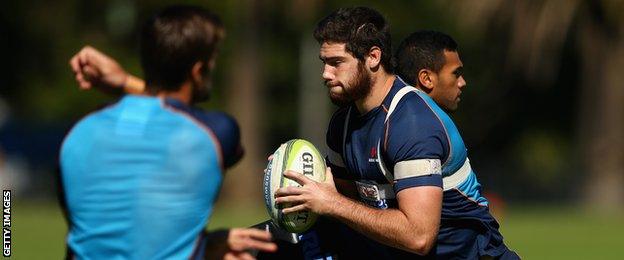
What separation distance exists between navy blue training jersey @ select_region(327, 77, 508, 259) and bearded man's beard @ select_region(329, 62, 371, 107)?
0.40 feet

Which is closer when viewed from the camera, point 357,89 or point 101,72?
point 101,72

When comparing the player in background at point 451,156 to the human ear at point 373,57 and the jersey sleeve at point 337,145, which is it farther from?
the jersey sleeve at point 337,145

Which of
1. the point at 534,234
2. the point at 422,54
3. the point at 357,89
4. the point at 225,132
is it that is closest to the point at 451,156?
the point at 357,89

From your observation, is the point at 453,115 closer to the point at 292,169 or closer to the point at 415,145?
the point at 292,169

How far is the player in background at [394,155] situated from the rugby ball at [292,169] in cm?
25

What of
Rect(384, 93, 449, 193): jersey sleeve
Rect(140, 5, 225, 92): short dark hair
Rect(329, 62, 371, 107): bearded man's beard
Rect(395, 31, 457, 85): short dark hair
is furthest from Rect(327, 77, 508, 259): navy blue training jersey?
Rect(140, 5, 225, 92): short dark hair

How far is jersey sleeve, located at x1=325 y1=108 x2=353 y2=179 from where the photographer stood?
738 cm

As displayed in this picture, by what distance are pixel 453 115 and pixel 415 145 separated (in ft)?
126

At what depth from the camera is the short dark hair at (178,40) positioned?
5.13 m

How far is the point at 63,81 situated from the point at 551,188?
1766cm

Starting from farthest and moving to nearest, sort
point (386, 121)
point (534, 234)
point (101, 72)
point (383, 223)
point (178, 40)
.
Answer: point (534, 234) < point (386, 121) < point (383, 223) < point (101, 72) < point (178, 40)

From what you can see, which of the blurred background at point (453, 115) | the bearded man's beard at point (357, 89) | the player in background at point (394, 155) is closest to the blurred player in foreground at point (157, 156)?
the player in background at point (394, 155)

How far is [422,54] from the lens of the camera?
7.51m

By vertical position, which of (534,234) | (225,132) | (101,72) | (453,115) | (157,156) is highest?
(101,72)
